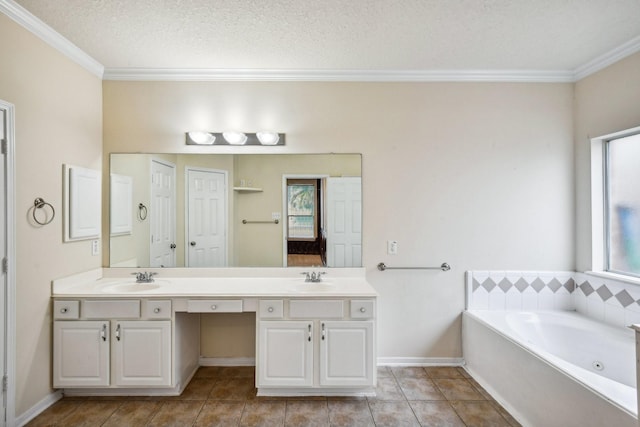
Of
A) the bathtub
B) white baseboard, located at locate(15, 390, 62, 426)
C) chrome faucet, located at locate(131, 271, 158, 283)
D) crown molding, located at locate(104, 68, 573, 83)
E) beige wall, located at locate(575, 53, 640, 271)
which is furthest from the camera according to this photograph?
crown molding, located at locate(104, 68, 573, 83)

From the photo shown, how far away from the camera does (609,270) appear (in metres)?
2.62

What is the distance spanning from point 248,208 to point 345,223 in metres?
0.84

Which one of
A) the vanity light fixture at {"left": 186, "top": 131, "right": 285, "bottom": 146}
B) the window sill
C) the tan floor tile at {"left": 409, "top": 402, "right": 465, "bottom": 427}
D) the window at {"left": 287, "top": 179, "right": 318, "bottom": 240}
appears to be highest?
the vanity light fixture at {"left": 186, "top": 131, "right": 285, "bottom": 146}

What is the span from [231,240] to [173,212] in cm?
55

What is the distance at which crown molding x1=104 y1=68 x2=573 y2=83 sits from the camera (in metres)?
2.76

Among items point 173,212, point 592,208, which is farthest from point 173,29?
point 592,208

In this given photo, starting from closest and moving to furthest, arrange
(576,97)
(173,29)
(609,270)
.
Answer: (173,29), (609,270), (576,97)

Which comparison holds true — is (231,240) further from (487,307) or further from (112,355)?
(487,307)

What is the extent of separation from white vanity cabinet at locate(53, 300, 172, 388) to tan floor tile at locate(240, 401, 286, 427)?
0.64 metres

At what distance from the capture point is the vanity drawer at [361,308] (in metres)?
2.28

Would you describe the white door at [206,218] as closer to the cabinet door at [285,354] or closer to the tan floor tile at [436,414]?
the cabinet door at [285,354]

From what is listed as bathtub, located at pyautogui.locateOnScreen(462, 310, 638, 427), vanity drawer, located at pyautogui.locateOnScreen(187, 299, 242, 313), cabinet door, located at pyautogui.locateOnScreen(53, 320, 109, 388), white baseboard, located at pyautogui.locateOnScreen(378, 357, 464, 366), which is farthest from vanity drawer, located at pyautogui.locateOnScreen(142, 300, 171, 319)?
bathtub, located at pyautogui.locateOnScreen(462, 310, 638, 427)

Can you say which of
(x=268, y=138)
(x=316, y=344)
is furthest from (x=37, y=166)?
(x=316, y=344)

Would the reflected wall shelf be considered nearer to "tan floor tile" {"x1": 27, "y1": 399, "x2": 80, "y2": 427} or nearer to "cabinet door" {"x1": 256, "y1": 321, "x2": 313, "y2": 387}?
"cabinet door" {"x1": 256, "y1": 321, "x2": 313, "y2": 387}
